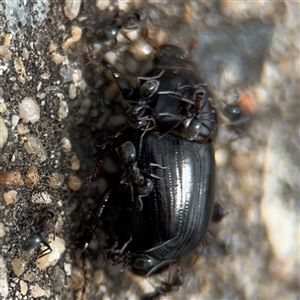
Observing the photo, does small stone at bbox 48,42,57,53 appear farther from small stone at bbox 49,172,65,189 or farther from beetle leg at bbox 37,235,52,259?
beetle leg at bbox 37,235,52,259

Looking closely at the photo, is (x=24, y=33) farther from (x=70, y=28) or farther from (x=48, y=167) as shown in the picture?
(x=48, y=167)

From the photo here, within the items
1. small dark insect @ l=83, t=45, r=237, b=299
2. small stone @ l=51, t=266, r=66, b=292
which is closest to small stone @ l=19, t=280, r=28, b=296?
small stone @ l=51, t=266, r=66, b=292

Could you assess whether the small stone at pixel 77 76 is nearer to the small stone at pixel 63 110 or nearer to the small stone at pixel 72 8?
the small stone at pixel 63 110

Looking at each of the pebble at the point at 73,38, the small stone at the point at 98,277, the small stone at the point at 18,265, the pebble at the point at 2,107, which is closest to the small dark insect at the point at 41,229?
the small stone at the point at 18,265

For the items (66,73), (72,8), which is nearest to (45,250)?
(66,73)

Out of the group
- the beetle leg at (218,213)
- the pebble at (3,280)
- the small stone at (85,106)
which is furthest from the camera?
the beetle leg at (218,213)

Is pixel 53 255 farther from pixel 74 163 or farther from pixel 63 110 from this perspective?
pixel 63 110
